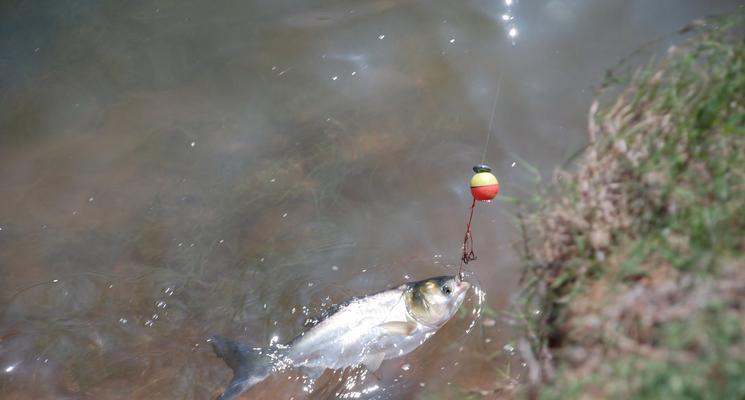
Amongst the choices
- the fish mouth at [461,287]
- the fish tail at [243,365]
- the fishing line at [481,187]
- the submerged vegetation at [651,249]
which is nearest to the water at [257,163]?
the fishing line at [481,187]

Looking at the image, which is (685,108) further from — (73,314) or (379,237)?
(73,314)

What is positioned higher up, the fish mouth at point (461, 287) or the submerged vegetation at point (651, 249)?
the submerged vegetation at point (651, 249)

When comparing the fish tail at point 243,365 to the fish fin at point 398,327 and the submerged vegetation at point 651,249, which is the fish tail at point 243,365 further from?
the submerged vegetation at point 651,249

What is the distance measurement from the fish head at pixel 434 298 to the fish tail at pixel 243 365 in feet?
3.46

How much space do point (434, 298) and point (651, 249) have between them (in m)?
2.04

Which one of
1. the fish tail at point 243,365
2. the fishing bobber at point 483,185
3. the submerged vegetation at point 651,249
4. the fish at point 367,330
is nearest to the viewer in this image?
the submerged vegetation at point 651,249

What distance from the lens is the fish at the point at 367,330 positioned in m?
4.30

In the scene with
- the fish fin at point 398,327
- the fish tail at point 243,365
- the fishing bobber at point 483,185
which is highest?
the fishing bobber at point 483,185

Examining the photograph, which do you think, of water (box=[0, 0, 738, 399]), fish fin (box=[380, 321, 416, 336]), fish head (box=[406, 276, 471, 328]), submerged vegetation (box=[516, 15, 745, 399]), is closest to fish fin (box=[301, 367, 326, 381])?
water (box=[0, 0, 738, 399])

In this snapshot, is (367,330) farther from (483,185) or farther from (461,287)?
(483,185)

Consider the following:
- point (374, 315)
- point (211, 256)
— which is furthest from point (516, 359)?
point (211, 256)

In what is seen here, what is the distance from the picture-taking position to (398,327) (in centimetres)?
435

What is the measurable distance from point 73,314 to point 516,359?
10.9ft

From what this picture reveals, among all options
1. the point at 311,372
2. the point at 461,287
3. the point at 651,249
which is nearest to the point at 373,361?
the point at 311,372
